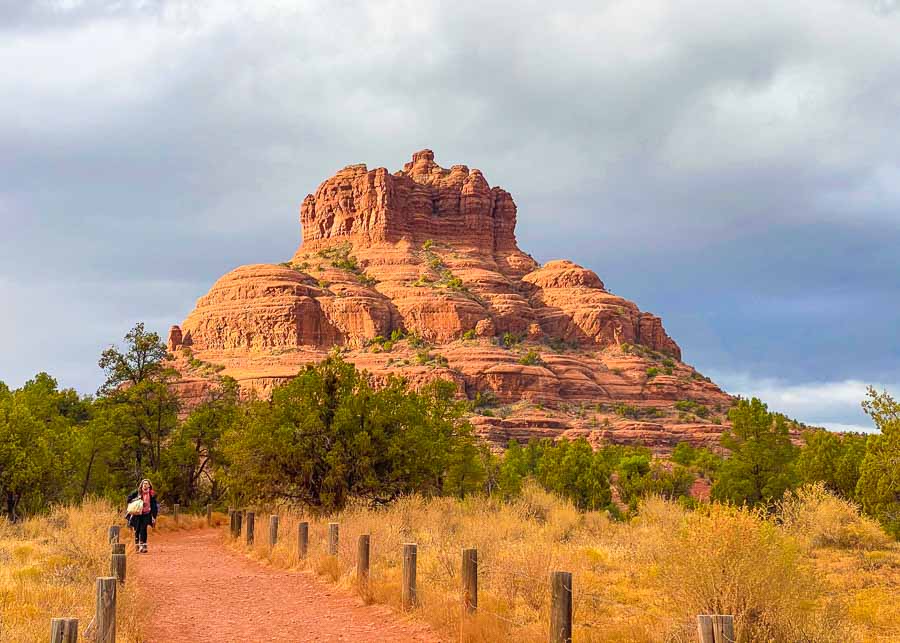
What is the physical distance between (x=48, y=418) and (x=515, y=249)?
438 ft

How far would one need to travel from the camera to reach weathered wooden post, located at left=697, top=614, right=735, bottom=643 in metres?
6.82

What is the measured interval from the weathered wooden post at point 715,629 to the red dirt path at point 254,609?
15.8ft

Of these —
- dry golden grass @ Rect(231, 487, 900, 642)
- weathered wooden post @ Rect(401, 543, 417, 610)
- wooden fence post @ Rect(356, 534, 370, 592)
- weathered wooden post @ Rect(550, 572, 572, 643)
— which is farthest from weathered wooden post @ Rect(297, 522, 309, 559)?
weathered wooden post @ Rect(550, 572, 572, 643)

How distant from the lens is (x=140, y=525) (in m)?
21.3

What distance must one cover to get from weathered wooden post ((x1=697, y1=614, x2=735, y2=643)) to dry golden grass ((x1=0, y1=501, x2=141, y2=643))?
23.5ft

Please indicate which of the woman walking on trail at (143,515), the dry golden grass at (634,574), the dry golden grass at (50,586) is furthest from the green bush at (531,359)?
the dry golden grass at (50,586)

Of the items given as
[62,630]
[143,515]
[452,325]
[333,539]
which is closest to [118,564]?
[62,630]

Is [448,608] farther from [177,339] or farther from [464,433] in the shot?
[177,339]

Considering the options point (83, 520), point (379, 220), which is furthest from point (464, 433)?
point (379, 220)

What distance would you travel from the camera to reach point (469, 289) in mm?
141750

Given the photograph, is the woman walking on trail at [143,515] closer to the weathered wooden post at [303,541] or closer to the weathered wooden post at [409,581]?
the weathered wooden post at [303,541]

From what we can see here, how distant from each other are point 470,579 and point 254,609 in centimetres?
450

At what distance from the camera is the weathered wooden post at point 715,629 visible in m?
6.82

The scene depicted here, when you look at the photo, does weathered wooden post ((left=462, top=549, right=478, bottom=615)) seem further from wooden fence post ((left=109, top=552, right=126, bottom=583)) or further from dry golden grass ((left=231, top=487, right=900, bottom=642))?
wooden fence post ((left=109, top=552, right=126, bottom=583))
